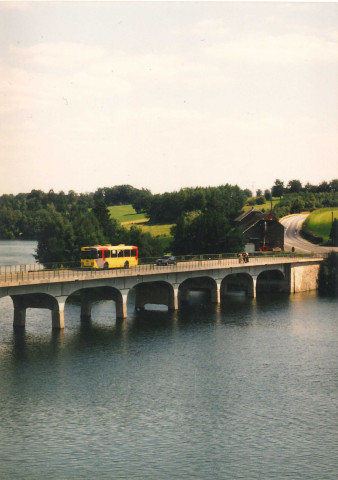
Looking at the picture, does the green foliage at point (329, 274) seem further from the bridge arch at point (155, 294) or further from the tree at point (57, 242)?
the tree at point (57, 242)

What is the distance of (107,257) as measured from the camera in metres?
107

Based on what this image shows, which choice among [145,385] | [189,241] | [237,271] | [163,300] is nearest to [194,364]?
[145,385]

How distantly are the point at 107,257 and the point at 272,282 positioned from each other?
49071mm

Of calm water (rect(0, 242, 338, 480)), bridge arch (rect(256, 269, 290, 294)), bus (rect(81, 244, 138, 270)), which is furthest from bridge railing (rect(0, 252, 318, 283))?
calm water (rect(0, 242, 338, 480))

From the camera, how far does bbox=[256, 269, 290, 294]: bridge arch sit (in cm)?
14475

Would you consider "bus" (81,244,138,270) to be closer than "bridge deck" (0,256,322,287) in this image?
No

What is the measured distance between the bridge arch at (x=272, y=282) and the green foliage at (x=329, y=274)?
24.9 feet

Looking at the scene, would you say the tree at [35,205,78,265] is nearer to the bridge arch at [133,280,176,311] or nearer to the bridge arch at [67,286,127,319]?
the bridge arch at [133,280,176,311]

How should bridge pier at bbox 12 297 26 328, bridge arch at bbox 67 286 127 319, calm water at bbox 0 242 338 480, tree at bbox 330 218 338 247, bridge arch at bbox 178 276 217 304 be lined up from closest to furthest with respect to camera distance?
calm water at bbox 0 242 338 480 → bridge pier at bbox 12 297 26 328 → bridge arch at bbox 67 286 127 319 → bridge arch at bbox 178 276 217 304 → tree at bbox 330 218 338 247

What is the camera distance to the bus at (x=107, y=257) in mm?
105175

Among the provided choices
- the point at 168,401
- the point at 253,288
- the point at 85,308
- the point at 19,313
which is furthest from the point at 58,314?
the point at 253,288

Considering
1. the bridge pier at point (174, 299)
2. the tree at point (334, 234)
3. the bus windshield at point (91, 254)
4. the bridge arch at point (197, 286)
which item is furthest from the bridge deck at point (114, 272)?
the tree at point (334, 234)

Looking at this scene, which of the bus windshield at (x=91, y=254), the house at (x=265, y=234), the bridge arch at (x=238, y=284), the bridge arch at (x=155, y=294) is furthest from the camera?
the house at (x=265, y=234)

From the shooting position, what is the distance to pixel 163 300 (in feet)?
384
